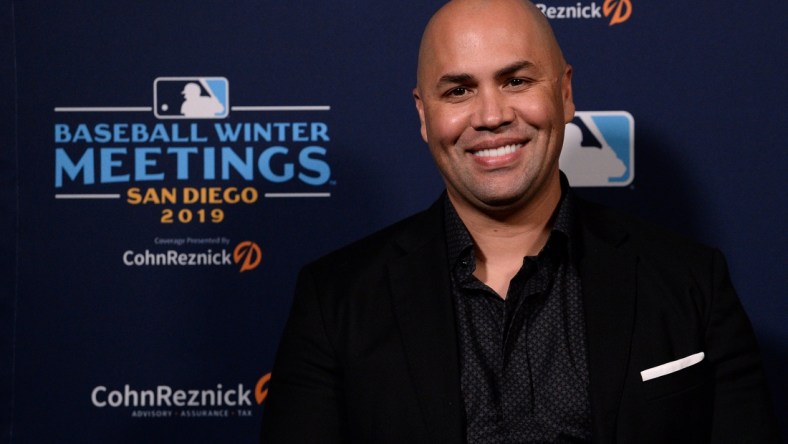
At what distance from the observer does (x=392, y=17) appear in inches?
84.5

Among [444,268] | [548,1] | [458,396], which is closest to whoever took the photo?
[458,396]

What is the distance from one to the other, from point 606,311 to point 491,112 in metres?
0.36

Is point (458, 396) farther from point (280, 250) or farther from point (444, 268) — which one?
point (280, 250)

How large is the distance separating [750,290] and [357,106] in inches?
38.3

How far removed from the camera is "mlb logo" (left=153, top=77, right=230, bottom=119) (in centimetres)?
215

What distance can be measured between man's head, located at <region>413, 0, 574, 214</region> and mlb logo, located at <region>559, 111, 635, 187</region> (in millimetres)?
585

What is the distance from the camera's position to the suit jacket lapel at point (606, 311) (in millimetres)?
1444

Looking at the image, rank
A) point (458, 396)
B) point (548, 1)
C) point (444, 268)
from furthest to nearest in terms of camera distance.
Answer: point (548, 1) → point (444, 268) → point (458, 396)

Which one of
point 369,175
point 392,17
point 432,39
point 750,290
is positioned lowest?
point 750,290

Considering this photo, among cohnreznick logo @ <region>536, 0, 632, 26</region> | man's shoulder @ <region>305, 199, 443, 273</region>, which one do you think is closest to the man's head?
man's shoulder @ <region>305, 199, 443, 273</region>

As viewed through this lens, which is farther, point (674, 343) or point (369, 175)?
point (369, 175)

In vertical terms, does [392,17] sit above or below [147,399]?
above

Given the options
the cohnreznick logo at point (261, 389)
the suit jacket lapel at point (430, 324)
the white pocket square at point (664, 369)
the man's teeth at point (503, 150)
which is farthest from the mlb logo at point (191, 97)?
the white pocket square at point (664, 369)

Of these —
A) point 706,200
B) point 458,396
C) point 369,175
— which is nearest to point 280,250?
point 369,175
